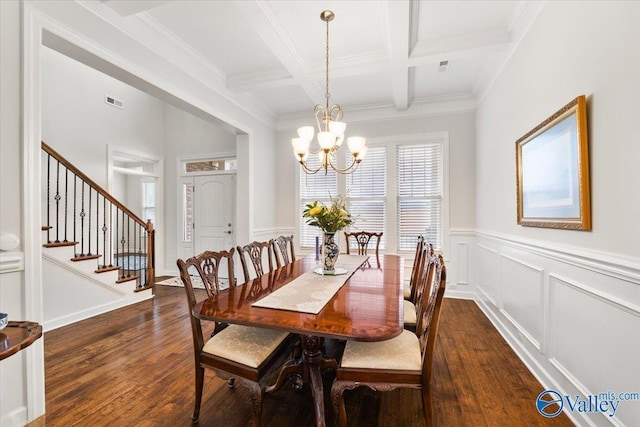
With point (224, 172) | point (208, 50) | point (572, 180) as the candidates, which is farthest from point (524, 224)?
point (224, 172)

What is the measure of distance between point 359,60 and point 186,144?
153 inches

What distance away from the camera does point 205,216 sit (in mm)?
5551

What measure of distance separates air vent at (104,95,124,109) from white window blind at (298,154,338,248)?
10.7ft

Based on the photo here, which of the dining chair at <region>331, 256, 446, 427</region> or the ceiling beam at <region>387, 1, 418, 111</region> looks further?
the ceiling beam at <region>387, 1, 418, 111</region>

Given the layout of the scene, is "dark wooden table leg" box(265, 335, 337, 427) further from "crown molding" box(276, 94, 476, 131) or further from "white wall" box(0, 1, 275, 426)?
"crown molding" box(276, 94, 476, 131)

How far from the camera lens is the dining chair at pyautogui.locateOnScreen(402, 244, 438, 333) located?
1.67 meters

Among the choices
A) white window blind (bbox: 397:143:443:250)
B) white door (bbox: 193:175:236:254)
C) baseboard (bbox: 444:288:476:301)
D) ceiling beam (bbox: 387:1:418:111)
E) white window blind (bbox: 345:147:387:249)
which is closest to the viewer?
ceiling beam (bbox: 387:1:418:111)

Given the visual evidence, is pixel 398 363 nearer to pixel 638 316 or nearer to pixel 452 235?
pixel 638 316

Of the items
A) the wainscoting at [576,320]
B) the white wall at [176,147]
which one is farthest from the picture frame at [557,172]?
the white wall at [176,147]

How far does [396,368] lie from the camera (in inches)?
58.6

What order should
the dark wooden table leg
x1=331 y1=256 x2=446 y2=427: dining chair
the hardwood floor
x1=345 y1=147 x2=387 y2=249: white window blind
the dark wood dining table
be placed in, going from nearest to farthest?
the dark wood dining table → x1=331 y1=256 x2=446 y2=427: dining chair → the dark wooden table leg → the hardwood floor → x1=345 y1=147 x2=387 y2=249: white window blind

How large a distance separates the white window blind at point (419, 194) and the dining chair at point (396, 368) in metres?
3.02

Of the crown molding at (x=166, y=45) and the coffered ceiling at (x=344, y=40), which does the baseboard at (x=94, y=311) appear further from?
the coffered ceiling at (x=344, y=40)

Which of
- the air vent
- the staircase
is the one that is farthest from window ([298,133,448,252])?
the air vent
